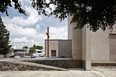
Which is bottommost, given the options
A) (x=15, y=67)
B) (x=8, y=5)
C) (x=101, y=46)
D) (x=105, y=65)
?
(x=15, y=67)

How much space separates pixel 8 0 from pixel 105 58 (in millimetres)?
11348

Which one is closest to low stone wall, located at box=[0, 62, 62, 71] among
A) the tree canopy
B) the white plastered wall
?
the white plastered wall

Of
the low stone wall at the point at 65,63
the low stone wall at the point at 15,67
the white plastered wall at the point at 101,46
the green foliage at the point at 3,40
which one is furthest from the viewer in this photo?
the green foliage at the point at 3,40

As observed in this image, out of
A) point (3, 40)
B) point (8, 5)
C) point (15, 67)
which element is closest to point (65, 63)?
point (15, 67)

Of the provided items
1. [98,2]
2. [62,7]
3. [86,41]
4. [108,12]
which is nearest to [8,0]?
[62,7]

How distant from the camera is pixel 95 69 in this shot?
11.1 m

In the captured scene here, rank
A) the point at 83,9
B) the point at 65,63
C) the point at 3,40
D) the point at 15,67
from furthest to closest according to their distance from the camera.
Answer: the point at 3,40 → the point at 65,63 → the point at 15,67 → the point at 83,9

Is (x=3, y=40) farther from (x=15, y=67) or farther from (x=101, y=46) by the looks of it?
(x=101, y=46)

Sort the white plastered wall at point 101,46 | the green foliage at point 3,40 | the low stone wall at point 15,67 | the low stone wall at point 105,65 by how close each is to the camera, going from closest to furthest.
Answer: the low stone wall at point 15,67, the low stone wall at point 105,65, the white plastered wall at point 101,46, the green foliage at point 3,40

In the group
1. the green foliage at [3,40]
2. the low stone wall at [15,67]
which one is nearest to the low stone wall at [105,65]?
the low stone wall at [15,67]

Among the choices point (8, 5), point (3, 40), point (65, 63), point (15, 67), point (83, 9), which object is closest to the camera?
point (8, 5)

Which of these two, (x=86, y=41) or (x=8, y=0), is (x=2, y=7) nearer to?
(x=8, y=0)

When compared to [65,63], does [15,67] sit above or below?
below

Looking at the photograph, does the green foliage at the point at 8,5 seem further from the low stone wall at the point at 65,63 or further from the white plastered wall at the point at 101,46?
the white plastered wall at the point at 101,46
